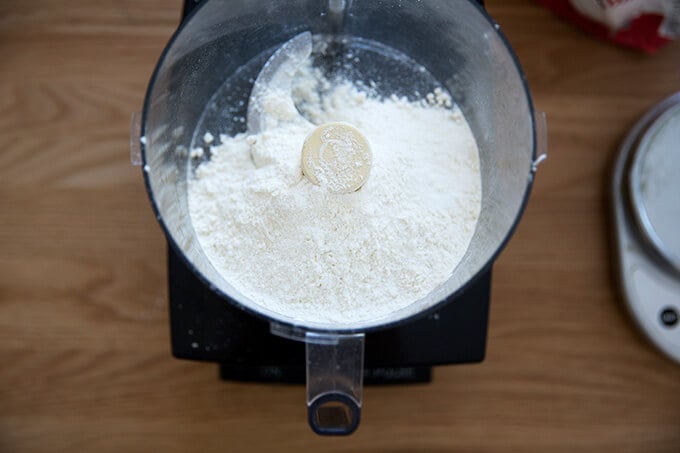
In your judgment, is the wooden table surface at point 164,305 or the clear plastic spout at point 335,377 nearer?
the clear plastic spout at point 335,377

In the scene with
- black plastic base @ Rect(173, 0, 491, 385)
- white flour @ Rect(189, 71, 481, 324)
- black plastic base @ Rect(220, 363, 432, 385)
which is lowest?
black plastic base @ Rect(220, 363, 432, 385)

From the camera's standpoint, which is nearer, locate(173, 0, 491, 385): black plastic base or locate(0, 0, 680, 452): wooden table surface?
locate(173, 0, 491, 385): black plastic base

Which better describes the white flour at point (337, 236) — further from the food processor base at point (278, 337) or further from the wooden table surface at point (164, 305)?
the wooden table surface at point (164, 305)

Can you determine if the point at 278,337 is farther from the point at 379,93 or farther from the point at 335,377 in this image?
the point at 379,93

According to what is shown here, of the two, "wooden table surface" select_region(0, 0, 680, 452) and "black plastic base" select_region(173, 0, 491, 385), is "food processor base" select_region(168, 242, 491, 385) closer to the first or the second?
"black plastic base" select_region(173, 0, 491, 385)

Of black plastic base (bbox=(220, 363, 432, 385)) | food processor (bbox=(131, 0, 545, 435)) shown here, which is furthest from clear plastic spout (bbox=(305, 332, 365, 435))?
black plastic base (bbox=(220, 363, 432, 385))

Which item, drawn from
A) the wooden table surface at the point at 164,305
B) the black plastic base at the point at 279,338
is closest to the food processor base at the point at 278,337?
the black plastic base at the point at 279,338
